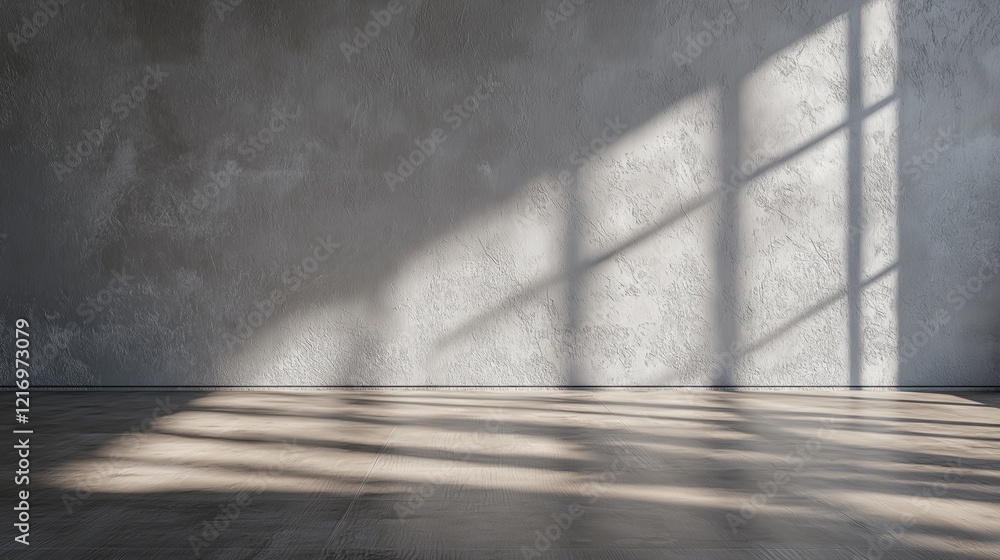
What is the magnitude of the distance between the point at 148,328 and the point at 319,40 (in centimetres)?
197

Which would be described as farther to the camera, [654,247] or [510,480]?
[654,247]

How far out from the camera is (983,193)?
16.0 feet

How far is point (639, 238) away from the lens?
192 inches

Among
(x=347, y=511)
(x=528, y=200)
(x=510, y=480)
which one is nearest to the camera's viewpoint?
(x=347, y=511)

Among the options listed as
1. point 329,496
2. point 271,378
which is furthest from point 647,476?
point 271,378

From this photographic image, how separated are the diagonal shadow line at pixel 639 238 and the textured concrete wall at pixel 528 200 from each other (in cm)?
1

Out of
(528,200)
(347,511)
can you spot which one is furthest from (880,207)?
(347,511)

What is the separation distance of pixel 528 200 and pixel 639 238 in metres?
0.69

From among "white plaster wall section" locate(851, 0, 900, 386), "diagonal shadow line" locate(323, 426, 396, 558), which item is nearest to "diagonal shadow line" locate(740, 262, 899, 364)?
"white plaster wall section" locate(851, 0, 900, 386)

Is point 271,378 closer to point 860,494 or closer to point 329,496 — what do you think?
point 329,496

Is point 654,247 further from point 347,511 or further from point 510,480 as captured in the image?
point 347,511

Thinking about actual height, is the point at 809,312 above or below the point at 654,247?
below

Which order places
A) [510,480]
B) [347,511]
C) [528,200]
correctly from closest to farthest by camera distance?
1. [347,511]
2. [510,480]
3. [528,200]

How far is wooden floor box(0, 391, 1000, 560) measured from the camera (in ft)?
6.40
